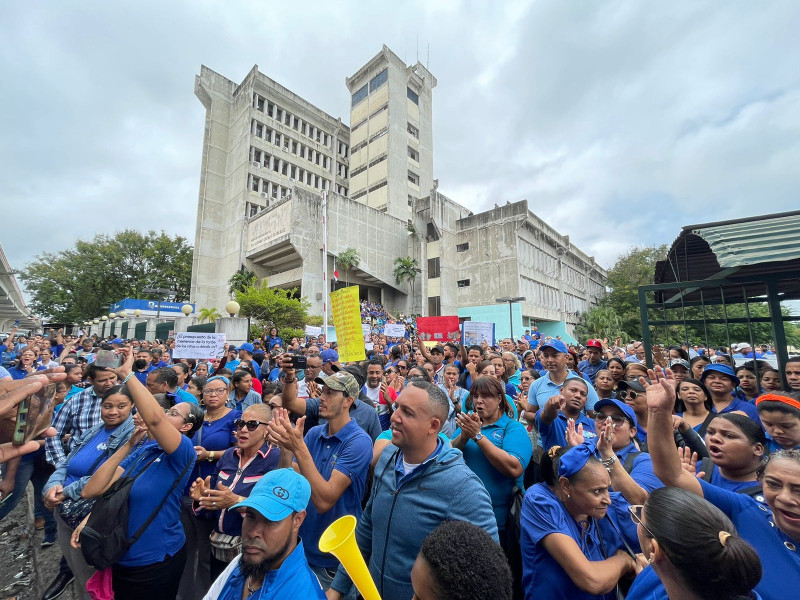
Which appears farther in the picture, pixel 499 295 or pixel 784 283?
pixel 499 295

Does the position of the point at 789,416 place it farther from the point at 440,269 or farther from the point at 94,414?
the point at 440,269

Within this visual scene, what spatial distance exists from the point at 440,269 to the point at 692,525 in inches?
1352

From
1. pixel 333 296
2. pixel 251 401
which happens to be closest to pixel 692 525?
pixel 251 401

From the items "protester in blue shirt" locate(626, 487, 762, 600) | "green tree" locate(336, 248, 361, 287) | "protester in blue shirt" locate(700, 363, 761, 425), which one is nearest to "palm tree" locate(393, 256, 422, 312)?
"green tree" locate(336, 248, 361, 287)

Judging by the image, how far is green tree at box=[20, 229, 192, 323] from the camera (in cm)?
3500

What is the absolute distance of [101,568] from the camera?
2.23 metres

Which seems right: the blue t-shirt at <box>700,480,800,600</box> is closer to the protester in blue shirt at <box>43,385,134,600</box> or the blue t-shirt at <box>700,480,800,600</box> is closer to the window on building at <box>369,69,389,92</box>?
the protester in blue shirt at <box>43,385,134,600</box>

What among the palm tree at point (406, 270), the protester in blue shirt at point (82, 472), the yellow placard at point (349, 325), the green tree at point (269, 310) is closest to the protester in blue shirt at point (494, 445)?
the protester in blue shirt at point (82, 472)

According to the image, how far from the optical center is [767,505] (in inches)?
71.1

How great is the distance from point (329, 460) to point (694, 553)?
6.62 ft

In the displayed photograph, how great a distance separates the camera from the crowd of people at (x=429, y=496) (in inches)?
52.2

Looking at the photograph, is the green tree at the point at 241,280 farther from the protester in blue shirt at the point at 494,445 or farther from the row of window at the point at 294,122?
the protester in blue shirt at the point at 494,445

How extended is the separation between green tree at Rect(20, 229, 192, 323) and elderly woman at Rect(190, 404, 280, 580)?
41388 mm

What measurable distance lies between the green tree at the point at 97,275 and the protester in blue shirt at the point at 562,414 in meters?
42.6
